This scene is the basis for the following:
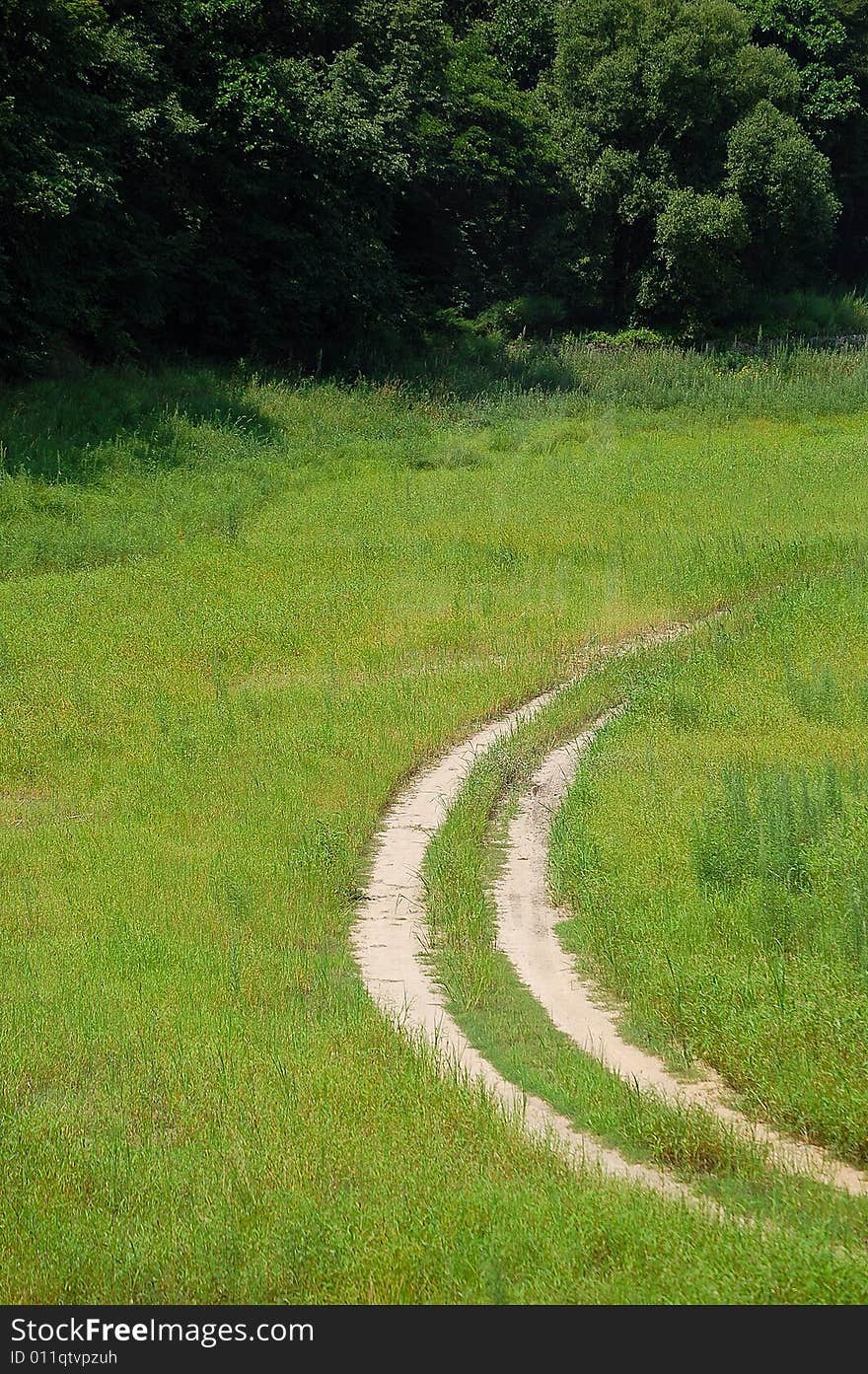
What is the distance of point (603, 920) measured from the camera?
293 inches

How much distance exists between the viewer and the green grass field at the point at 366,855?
469 centimetres

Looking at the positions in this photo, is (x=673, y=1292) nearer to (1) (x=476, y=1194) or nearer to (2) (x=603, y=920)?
(1) (x=476, y=1194)

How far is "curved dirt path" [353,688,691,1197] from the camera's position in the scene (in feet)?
17.5

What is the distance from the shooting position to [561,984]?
709 centimetres

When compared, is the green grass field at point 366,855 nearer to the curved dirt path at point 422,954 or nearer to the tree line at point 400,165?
the curved dirt path at point 422,954

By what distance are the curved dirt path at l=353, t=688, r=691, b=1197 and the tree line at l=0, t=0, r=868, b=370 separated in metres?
14.0

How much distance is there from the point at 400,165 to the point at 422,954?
78.6ft

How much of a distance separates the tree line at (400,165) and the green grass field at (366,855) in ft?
14.8

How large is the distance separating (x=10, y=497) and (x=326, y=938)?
12.4m

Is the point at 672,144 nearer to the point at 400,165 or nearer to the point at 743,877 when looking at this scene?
the point at 400,165

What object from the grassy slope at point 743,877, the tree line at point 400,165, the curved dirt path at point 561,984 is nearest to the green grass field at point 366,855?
the grassy slope at point 743,877

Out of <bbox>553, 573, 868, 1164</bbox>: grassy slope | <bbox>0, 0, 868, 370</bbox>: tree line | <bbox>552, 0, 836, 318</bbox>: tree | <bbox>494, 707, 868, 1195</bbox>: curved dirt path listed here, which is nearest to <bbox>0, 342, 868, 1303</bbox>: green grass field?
<bbox>553, 573, 868, 1164</bbox>: grassy slope

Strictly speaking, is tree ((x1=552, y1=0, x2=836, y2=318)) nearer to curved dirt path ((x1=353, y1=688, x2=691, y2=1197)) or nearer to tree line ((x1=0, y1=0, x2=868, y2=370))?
tree line ((x1=0, y1=0, x2=868, y2=370))

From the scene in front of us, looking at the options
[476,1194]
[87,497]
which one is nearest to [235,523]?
[87,497]
